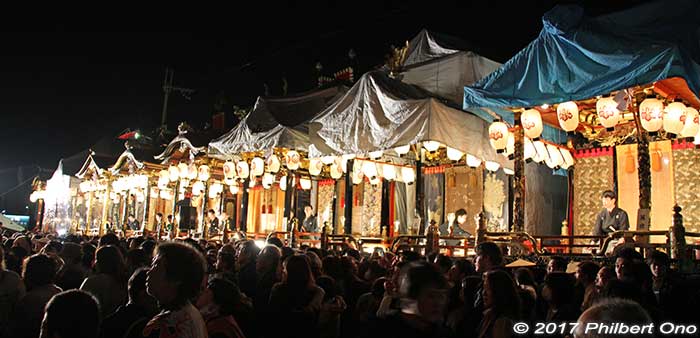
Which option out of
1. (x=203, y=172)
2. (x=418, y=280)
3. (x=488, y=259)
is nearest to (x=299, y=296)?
(x=418, y=280)

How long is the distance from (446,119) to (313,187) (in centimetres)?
1360

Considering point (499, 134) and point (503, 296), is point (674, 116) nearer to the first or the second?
point (499, 134)

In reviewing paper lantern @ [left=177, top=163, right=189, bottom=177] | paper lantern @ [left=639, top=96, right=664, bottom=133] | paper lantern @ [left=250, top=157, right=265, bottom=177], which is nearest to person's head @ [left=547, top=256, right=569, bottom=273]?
paper lantern @ [left=639, top=96, right=664, bottom=133]

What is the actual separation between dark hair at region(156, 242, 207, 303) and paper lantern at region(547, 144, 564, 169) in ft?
43.0

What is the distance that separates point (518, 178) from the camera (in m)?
12.0

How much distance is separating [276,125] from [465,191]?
23.9 feet

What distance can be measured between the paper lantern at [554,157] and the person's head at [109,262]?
12.2 metres

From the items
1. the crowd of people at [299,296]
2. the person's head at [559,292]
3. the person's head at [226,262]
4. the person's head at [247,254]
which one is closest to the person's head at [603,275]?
the crowd of people at [299,296]

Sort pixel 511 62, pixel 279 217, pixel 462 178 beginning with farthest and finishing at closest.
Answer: pixel 279 217 → pixel 462 178 → pixel 511 62

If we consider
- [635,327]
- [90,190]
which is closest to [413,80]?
[635,327]

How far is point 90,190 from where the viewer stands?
3241cm

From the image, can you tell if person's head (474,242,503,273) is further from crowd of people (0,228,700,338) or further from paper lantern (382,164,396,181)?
paper lantern (382,164,396,181)

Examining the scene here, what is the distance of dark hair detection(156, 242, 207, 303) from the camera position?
3.16m

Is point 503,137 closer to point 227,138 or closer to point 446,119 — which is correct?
point 446,119
